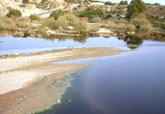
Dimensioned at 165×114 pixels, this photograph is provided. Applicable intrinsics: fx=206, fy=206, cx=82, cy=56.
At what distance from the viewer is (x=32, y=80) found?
11336 mm

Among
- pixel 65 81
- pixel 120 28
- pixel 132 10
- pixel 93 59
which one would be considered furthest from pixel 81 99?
pixel 132 10

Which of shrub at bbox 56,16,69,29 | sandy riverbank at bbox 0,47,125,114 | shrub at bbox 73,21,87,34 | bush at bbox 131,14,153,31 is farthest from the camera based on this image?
bush at bbox 131,14,153,31

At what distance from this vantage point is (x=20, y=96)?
9094 millimetres

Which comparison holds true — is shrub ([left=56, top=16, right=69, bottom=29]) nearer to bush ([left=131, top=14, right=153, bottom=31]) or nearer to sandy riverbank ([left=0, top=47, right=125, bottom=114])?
bush ([left=131, top=14, right=153, bottom=31])

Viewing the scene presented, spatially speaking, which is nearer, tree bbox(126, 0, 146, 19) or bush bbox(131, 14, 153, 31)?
bush bbox(131, 14, 153, 31)

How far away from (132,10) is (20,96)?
56130 millimetres

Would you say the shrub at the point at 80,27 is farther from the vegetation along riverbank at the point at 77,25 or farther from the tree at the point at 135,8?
the tree at the point at 135,8

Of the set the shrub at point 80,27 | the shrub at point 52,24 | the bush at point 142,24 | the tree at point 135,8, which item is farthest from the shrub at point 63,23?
the tree at point 135,8

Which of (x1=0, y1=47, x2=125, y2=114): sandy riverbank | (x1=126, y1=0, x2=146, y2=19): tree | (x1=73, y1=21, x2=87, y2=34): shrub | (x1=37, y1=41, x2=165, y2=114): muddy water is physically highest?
(x1=126, y1=0, x2=146, y2=19): tree

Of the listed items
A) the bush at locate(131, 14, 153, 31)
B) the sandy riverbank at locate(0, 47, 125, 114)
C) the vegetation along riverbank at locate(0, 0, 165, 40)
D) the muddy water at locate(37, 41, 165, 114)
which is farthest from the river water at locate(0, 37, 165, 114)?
the bush at locate(131, 14, 153, 31)

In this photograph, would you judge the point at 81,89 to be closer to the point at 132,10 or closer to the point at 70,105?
the point at 70,105

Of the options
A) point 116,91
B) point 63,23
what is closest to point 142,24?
point 63,23

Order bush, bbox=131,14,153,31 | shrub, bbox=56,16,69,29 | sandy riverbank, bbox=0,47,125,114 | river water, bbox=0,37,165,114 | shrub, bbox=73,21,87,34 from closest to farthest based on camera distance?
river water, bbox=0,37,165,114, sandy riverbank, bbox=0,47,125,114, shrub, bbox=73,21,87,34, shrub, bbox=56,16,69,29, bush, bbox=131,14,153,31

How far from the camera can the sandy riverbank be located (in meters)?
8.38
